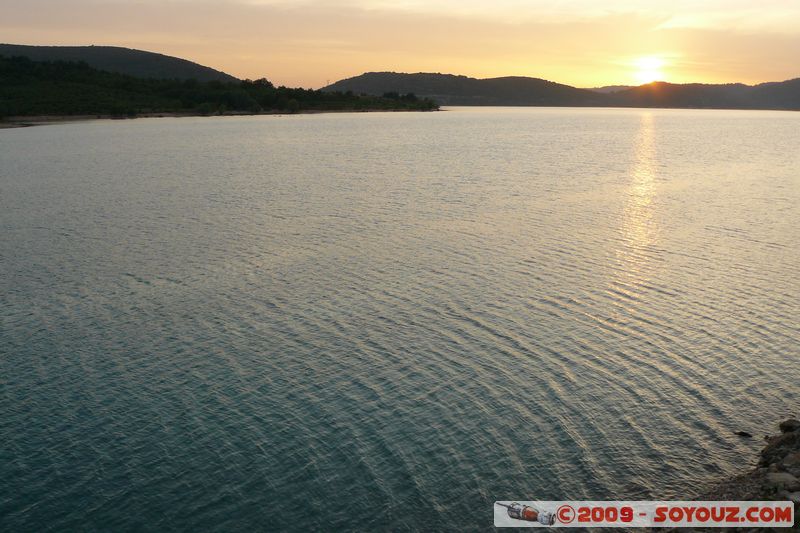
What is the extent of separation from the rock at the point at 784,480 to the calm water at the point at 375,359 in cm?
271

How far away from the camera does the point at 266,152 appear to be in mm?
161750

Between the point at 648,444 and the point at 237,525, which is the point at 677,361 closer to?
the point at 648,444

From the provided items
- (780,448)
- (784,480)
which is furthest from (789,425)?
(784,480)

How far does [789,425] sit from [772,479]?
5.59m

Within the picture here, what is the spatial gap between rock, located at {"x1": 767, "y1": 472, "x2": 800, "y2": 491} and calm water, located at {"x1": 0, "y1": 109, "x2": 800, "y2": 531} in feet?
8.89

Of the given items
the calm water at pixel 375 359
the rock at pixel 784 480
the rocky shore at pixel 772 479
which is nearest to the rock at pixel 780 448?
the rocky shore at pixel 772 479

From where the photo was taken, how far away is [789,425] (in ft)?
97.7

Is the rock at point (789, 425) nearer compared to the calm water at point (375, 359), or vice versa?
the calm water at point (375, 359)

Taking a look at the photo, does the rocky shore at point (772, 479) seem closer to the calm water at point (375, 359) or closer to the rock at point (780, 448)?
the rock at point (780, 448)

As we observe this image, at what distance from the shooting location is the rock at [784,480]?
2470 cm

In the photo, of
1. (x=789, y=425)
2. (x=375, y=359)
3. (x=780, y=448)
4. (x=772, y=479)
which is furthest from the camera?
(x=375, y=359)

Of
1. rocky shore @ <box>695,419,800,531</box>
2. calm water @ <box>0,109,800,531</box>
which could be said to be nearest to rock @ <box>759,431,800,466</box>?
rocky shore @ <box>695,419,800,531</box>

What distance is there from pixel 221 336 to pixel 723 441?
2809cm

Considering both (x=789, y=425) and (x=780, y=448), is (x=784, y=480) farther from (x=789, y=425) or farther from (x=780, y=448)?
(x=789, y=425)
